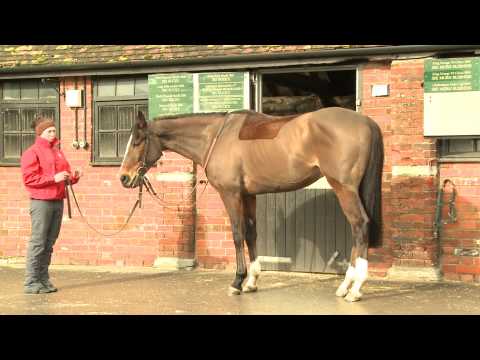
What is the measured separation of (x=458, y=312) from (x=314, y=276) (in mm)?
3010

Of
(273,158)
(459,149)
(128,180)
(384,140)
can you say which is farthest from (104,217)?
(459,149)

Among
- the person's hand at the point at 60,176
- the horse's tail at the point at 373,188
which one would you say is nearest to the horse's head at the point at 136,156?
the person's hand at the point at 60,176

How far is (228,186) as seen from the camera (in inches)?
365

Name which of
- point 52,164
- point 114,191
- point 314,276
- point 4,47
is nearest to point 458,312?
→ point 314,276

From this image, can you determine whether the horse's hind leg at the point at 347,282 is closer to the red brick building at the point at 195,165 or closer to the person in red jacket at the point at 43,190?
the red brick building at the point at 195,165

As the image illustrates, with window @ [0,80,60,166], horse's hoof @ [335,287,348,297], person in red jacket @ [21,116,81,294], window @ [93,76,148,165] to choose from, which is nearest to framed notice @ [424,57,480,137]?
horse's hoof @ [335,287,348,297]

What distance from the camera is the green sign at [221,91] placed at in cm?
1112

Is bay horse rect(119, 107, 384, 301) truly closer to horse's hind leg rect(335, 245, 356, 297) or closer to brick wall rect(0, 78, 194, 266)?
horse's hind leg rect(335, 245, 356, 297)

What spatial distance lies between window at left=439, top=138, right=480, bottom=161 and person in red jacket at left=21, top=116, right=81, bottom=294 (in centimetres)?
479

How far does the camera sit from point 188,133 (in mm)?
9820

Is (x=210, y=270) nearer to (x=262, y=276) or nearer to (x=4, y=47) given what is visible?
(x=262, y=276)

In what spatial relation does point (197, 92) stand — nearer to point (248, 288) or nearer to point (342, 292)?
point (248, 288)

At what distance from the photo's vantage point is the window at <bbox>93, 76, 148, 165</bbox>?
1187 centimetres

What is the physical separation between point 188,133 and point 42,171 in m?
1.93
